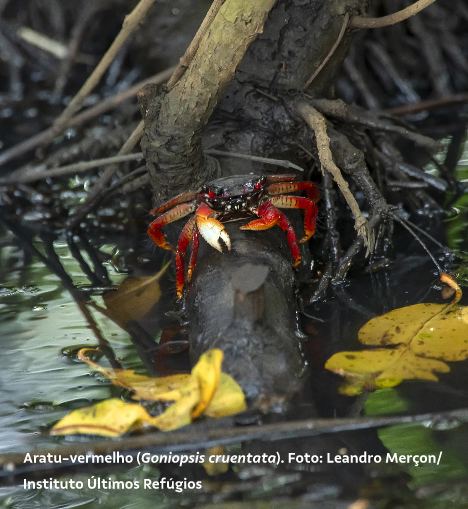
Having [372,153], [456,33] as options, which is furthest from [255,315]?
[456,33]

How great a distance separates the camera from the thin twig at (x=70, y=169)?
3012mm

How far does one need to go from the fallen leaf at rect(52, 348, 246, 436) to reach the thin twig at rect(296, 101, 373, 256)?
0.90 metres

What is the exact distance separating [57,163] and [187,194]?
1714mm

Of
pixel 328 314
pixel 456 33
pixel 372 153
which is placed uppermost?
pixel 456 33

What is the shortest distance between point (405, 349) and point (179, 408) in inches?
31.7

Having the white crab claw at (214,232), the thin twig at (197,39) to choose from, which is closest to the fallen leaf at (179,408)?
the white crab claw at (214,232)

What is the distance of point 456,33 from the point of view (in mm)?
5230

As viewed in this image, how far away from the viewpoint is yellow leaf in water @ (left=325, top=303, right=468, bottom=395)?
187 cm

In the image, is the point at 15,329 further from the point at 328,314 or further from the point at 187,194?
the point at 328,314

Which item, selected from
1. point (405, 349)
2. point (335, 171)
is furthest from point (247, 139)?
point (405, 349)

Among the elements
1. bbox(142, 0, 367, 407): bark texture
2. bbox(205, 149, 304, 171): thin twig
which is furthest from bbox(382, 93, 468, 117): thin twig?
bbox(205, 149, 304, 171): thin twig

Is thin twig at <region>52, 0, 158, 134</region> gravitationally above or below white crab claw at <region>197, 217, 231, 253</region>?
above

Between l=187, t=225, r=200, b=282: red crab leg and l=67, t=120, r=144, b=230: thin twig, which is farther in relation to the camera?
l=67, t=120, r=144, b=230: thin twig

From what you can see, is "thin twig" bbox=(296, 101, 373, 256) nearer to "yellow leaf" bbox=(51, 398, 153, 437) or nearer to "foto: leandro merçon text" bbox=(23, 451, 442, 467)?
"foto: leandro merçon text" bbox=(23, 451, 442, 467)
